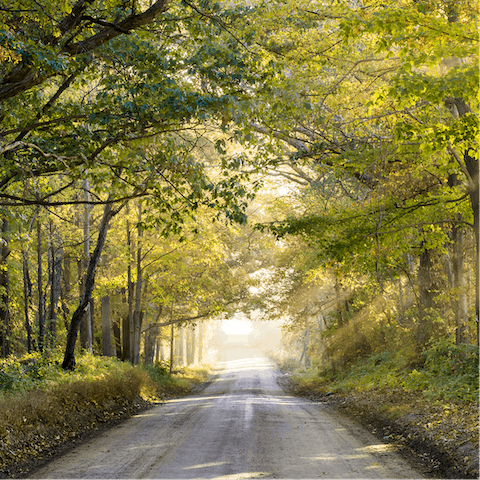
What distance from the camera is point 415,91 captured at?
714 cm

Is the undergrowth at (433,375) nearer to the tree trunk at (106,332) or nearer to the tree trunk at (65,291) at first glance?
the tree trunk at (106,332)

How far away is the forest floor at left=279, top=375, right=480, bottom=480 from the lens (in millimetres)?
6879

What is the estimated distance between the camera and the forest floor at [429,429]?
6.88m

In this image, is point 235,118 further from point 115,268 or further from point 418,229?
point 115,268

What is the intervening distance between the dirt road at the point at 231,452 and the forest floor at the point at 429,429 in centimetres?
45

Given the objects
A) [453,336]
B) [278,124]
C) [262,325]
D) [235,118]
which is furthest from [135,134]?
[262,325]

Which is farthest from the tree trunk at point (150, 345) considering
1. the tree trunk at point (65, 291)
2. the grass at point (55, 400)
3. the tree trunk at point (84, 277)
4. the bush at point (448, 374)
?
the bush at point (448, 374)

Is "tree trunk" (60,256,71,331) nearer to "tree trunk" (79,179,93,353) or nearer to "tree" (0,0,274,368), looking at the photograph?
"tree trunk" (79,179,93,353)

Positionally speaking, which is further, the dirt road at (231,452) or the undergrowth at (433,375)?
the undergrowth at (433,375)

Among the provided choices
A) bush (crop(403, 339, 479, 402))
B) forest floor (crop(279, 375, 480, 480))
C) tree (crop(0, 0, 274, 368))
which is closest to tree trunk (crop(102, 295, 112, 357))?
forest floor (crop(279, 375, 480, 480))

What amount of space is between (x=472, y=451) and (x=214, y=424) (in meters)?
5.57

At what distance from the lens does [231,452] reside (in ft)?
25.2

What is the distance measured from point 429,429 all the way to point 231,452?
3.89 m

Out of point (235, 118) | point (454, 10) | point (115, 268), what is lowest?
point (115, 268)
